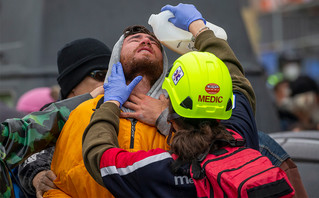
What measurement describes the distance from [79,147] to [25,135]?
0.33 m

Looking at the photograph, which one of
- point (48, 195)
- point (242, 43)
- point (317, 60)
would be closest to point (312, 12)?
point (317, 60)

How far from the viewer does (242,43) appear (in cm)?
714

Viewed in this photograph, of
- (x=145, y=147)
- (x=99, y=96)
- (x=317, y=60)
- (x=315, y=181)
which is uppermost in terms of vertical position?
(x=99, y=96)

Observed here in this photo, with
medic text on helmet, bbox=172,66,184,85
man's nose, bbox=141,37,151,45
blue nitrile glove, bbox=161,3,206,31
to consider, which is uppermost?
blue nitrile glove, bbox=161,3,206,31

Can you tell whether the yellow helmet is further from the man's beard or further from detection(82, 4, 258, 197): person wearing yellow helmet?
the man's beard

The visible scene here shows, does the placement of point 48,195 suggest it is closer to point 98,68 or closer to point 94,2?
point 98,68

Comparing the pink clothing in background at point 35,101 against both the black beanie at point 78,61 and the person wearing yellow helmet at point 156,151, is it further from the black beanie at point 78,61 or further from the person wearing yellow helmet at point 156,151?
the person wearing yellow helmet at point 156,151

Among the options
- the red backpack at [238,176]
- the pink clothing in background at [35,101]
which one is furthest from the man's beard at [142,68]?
the pink clothing in background at [35,101]

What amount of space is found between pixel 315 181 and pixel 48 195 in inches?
88.3

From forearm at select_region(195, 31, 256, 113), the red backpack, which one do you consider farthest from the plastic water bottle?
the red backpack

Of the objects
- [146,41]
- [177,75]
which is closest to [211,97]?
[177,75]

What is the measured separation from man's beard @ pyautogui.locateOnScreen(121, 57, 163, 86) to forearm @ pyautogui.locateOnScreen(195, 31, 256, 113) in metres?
0.28

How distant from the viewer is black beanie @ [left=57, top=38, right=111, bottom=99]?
3809 millimetres

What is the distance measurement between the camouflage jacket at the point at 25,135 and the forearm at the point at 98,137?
0.40 metres
